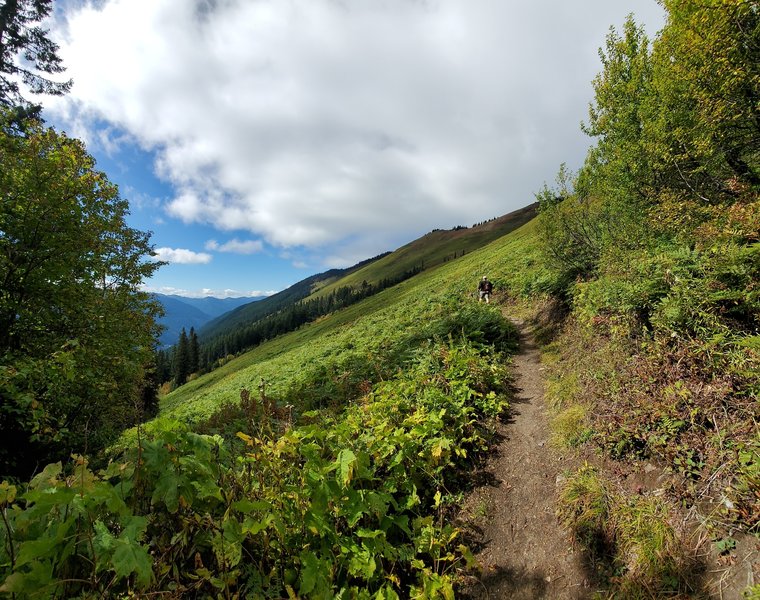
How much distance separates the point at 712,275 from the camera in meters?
6.06

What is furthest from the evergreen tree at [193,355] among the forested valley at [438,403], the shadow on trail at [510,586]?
the shadow on trail at [510,586]

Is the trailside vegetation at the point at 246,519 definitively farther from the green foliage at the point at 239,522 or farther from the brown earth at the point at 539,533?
the brown earth at the point at 539,533

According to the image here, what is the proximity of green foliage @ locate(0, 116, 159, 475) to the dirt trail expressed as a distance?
29.3 feet

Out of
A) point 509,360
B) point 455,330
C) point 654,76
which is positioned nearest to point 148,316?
point 455,330

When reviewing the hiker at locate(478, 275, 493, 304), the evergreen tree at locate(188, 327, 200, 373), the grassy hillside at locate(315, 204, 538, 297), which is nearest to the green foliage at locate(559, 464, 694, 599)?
the hiker at locate(478, 275, 493, 304)

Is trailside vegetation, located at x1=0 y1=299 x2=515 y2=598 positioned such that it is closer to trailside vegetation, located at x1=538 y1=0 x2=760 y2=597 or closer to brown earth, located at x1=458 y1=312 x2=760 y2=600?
brown earth, located at x1=458 y1=312 x2=760 y2=600

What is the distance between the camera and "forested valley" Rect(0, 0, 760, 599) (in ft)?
9.70

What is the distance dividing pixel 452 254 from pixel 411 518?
148307mm

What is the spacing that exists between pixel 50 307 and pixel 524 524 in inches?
→ 541

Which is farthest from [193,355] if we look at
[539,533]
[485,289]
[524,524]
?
[539,533]

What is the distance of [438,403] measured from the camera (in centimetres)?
762

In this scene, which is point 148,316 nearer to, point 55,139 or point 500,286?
point 55,139

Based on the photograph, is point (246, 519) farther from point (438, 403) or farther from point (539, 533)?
point (438, 403)

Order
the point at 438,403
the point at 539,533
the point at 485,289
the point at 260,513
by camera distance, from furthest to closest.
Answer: the point at 485,289 → the point at 438,403 → the point at 539,533 → the point at 260,513
